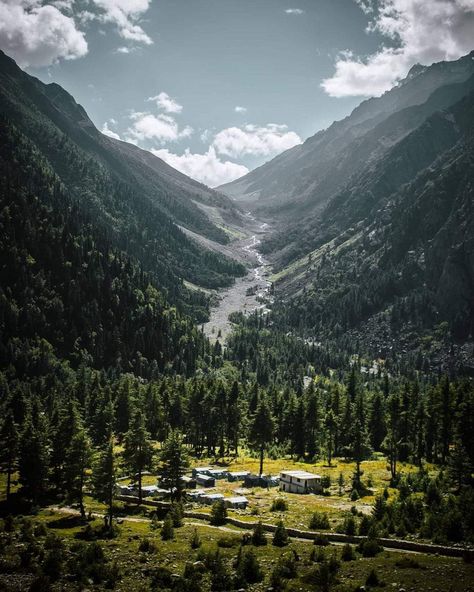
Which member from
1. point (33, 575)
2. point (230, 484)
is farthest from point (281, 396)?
point (33, 575)

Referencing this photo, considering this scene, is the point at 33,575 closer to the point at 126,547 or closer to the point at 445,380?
the point at 126,547

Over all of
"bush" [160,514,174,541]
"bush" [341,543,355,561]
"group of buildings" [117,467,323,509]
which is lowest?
"group of buildings" [117,467,323,509]

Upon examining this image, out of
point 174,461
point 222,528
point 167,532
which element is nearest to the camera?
point 167,532

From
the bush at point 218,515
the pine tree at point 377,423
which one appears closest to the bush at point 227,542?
the bush at point 218,515

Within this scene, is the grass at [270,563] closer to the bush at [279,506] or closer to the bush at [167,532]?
the bush at [167,532]

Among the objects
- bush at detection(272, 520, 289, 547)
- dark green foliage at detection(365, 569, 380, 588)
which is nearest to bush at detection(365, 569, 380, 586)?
dark green foliage at detection(365, 569, 380, 588)

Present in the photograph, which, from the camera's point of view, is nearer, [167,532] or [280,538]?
[280,538]

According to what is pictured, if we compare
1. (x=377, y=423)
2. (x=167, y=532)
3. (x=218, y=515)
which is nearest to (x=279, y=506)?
(x=218, y=515)

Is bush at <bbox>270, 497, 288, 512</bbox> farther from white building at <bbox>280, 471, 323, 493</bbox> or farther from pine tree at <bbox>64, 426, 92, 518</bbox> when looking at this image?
pine tree at <bbox>64, 426, 92, 518</bbox>

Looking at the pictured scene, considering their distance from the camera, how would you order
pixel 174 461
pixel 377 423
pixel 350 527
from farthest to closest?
pixel 377 423 → pixel 174 461 → pixel 350 527

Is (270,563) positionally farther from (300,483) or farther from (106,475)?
(300,483)
